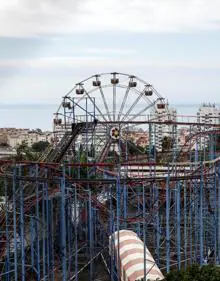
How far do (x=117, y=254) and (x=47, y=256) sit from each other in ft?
6.93

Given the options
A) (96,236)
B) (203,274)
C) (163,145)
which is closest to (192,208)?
(96,236)

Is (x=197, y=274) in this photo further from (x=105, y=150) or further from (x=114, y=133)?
(x=105, y=150)

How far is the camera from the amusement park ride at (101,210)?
14.1m

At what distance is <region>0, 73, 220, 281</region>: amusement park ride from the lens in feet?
46.3

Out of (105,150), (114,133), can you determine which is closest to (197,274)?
(114,133)

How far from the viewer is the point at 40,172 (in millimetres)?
17141

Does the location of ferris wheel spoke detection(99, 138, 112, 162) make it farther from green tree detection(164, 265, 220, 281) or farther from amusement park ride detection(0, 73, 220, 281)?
green tree detection(164, 265, 220, 281)

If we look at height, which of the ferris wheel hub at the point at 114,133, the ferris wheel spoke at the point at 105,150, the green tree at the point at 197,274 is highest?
the ferris wheel hub at the point at 114,133

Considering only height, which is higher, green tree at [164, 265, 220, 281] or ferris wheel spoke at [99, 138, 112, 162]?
ferris wheel spoke at [99, 138, 112, 162]

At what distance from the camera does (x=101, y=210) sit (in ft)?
60.3

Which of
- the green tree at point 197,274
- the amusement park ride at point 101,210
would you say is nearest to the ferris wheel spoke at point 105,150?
the amusement park ride at point 101,210

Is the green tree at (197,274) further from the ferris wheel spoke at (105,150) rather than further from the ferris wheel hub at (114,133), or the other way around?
the ferris wheel spoke at (105,150)

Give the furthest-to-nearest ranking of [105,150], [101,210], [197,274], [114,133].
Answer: [105,150] < [114,133] < [101,210] < [197,274]

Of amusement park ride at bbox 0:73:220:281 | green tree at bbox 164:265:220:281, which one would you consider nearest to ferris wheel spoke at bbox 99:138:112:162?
amusement park ride at bbox 0:73:220:281
